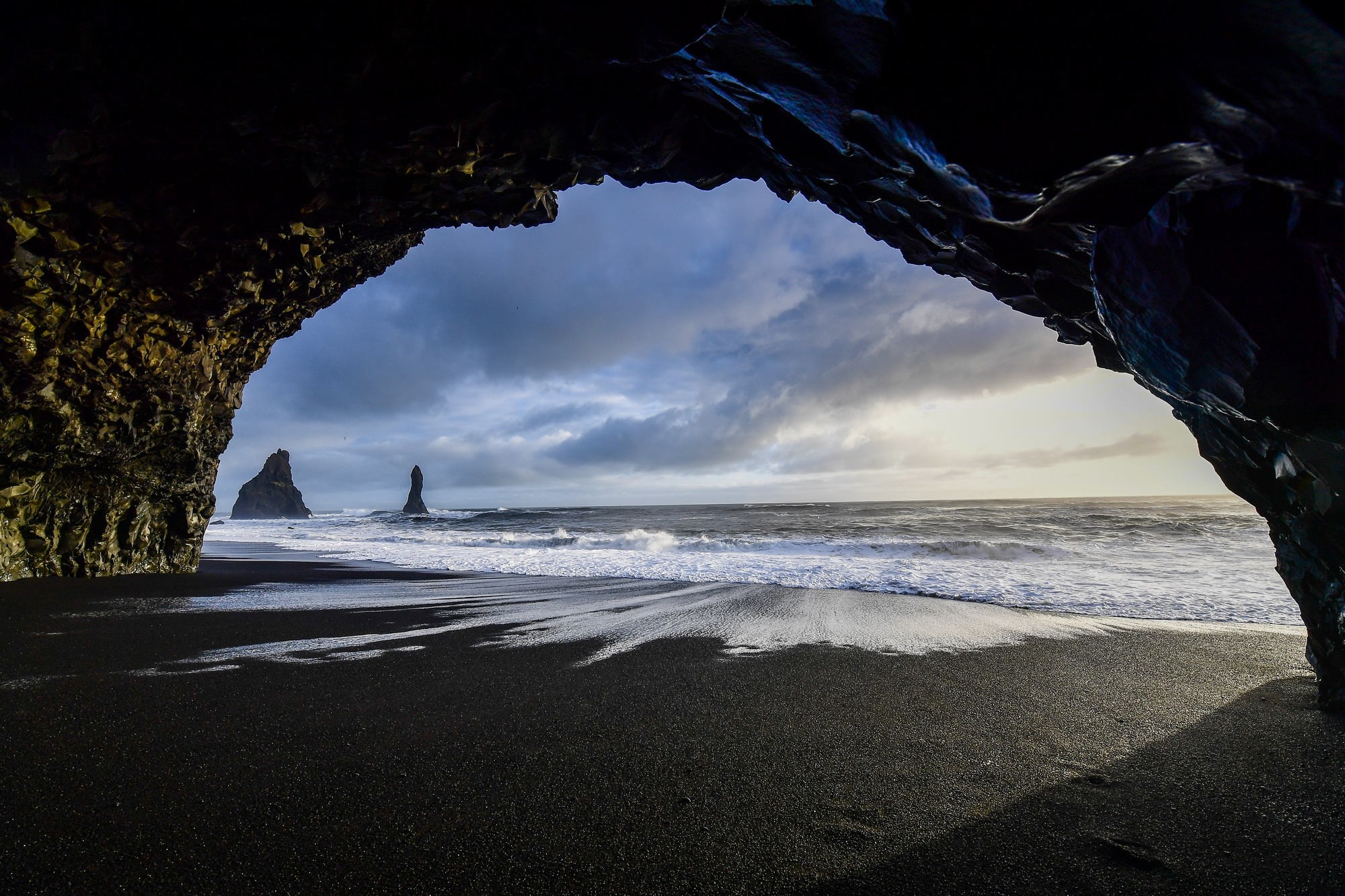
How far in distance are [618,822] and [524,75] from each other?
5.91m

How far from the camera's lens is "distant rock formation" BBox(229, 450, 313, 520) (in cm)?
6341

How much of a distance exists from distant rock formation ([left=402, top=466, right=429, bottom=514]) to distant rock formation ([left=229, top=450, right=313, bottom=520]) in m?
14.2

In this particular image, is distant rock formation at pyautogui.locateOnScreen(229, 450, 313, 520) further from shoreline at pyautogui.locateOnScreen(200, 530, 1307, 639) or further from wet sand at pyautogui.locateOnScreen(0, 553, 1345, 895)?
wet sand at pyautogui.locateOnScreen(0, 553, 1345, 895)

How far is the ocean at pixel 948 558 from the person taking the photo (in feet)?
24.7

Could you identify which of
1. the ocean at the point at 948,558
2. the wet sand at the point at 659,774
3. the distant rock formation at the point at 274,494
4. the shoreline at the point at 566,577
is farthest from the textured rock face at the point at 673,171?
the distant rock formation at the point at 274,494

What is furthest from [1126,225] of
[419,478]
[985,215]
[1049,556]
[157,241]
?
[419,478]

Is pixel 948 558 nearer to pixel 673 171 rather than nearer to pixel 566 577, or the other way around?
pixel 566 577

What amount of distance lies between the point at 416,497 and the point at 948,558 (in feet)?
215

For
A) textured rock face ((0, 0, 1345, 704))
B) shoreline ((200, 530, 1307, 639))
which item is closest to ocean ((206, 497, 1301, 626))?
shoreline ((200, 530, 1307, 639))

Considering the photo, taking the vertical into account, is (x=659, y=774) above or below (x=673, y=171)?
below

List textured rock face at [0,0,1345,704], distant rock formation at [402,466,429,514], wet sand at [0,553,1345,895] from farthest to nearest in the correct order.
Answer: distant rock formation at [402,466,429,514], textured rock face at [0,0,1345,704], wet sand at [0,553,1345,895]

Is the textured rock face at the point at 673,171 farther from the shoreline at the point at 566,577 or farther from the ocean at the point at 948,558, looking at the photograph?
the ocean at the point at 948,558

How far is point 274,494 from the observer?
6356 cm

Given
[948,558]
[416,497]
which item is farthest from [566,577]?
[416,497]
